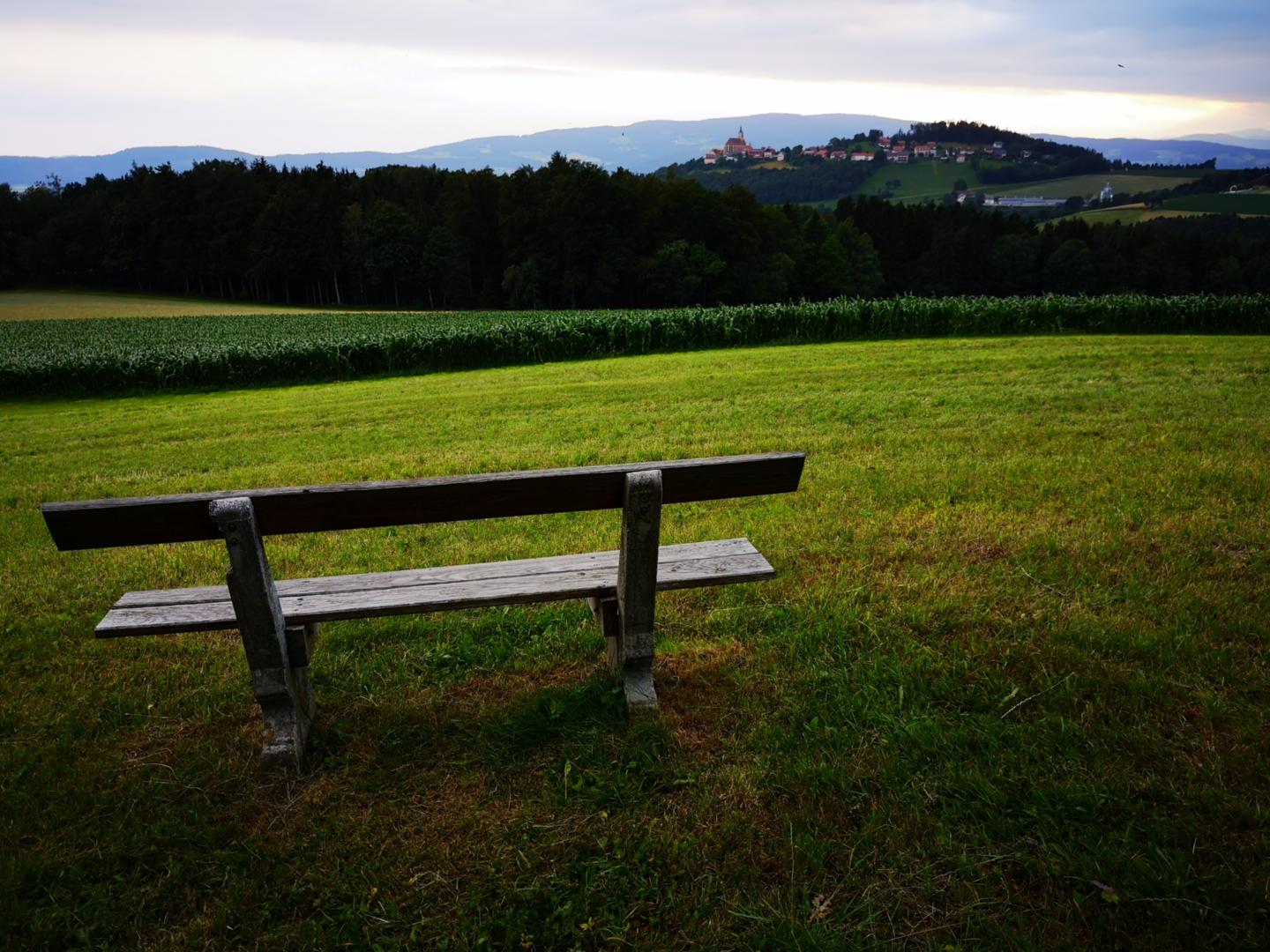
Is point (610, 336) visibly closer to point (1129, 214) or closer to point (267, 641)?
point (267, 641)

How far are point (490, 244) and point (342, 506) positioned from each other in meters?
68.3

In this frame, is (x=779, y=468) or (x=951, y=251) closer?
(x=779, y=468)

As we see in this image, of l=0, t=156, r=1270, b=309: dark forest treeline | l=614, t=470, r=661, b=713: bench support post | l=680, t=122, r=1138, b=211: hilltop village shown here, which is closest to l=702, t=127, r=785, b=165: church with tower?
l=680, t=122, r=1138, b=211: hilltop village

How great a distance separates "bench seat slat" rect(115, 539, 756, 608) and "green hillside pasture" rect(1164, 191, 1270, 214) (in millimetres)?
110413

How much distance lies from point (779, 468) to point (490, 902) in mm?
1860

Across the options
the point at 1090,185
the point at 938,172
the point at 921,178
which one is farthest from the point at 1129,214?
the point at 938,172

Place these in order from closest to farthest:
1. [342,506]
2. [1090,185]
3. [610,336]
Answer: [342,506] < [610,336] < [1090,185]

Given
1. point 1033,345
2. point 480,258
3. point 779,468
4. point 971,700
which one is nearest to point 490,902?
point 779,468

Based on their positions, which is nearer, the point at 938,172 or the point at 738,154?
the point at 938,172

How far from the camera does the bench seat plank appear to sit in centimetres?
328

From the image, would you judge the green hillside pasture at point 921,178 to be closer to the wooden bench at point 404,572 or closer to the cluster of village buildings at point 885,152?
the cluster of village buildings at point 885,152

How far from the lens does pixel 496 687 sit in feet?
12.3

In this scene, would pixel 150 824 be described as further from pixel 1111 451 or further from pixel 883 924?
pixel 1111 451

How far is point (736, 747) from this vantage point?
3209 mm
